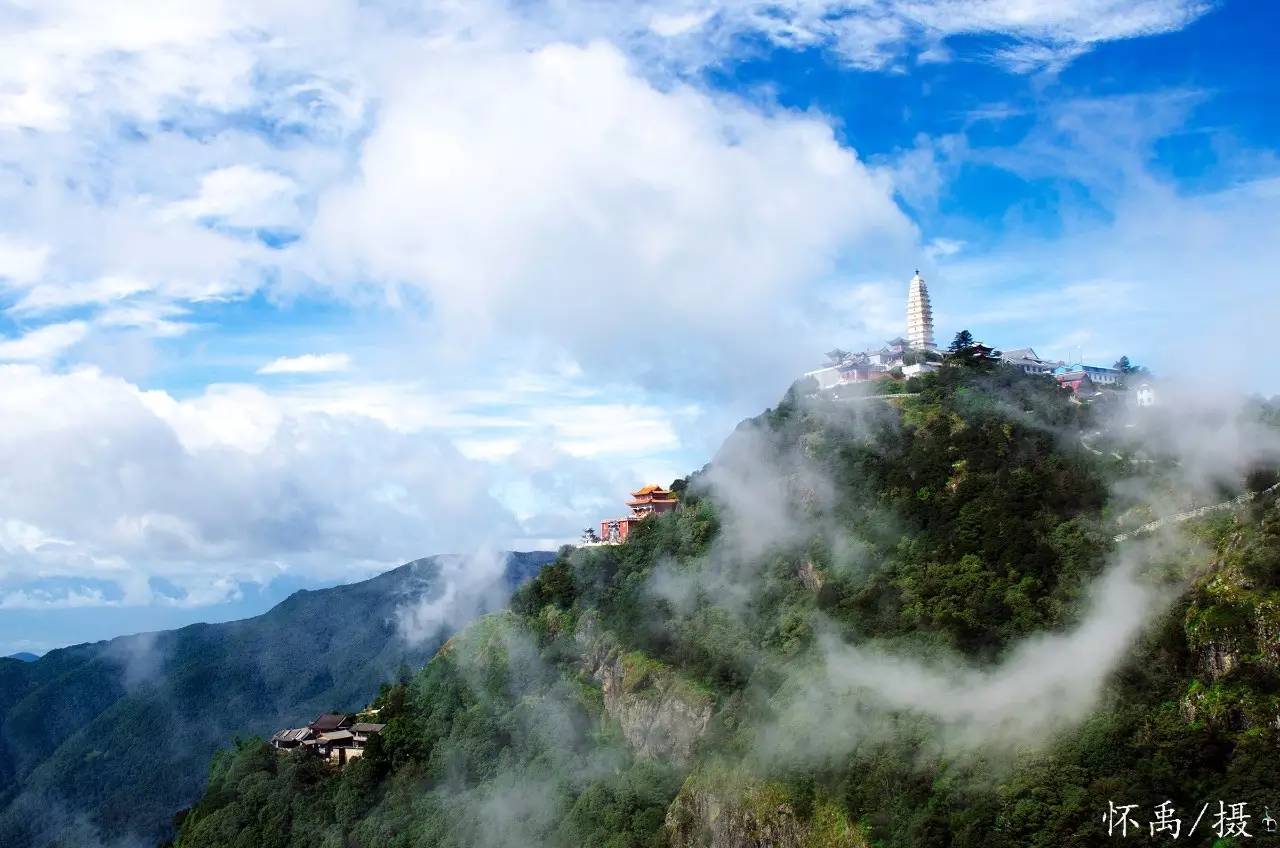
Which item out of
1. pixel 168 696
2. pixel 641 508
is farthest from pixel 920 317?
pixel 168 696

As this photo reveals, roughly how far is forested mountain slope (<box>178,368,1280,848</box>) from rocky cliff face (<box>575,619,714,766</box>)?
122 millimetres

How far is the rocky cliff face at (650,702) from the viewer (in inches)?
1432

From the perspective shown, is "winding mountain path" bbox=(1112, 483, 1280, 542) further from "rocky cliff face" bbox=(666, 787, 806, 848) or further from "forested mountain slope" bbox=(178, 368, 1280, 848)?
"rocky cliff face" bbox=(666, 787, 806, 848)

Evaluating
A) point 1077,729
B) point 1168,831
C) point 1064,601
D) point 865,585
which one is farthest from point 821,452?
point 1168,831

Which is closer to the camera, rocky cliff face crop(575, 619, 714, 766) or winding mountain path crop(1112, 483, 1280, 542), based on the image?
winding mountain path crop(1112, 483, 1280, 542)

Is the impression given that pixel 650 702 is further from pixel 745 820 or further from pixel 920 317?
pixel 920 317

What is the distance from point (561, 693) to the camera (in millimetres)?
43656

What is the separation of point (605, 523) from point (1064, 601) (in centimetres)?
2746

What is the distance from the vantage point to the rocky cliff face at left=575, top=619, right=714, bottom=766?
36.4 m

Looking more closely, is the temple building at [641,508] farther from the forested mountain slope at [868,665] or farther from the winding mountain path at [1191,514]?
the winding mountain path at [1191,514]

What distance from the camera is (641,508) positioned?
5275cm

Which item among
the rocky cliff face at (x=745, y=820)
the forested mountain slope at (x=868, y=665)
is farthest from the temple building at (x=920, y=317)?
the rocky cliff face at (x=745, y=820)

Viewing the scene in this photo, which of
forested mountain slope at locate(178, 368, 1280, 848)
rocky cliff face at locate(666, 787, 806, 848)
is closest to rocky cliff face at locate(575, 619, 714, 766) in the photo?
forested mountain slope at locate(178, 368, 1280, 848)

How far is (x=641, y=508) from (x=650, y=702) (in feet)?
50.6
